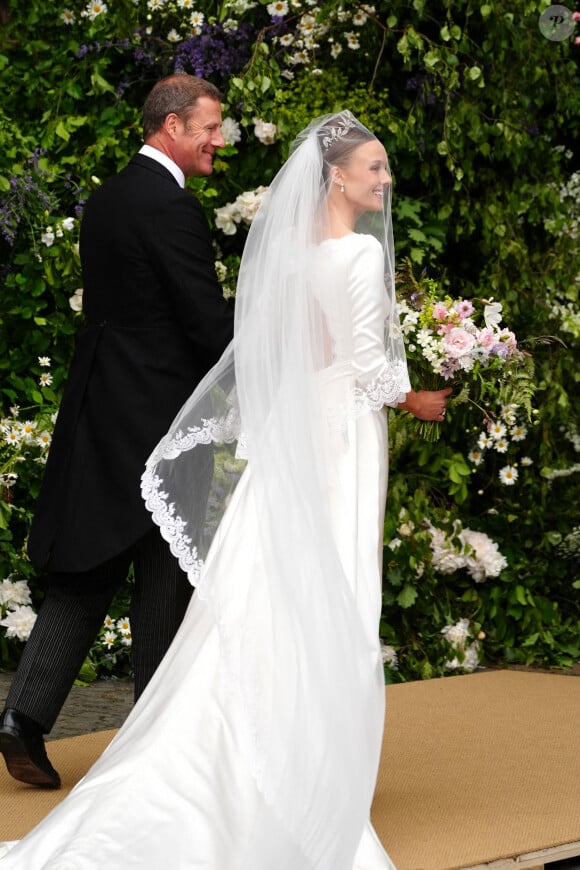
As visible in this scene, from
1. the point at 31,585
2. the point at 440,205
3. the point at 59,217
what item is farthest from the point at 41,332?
the point at 440,205

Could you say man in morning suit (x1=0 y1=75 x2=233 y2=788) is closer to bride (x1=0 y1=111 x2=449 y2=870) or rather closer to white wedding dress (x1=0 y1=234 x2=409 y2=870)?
bride (x1=0 y1=111 x2=449 y2=870)

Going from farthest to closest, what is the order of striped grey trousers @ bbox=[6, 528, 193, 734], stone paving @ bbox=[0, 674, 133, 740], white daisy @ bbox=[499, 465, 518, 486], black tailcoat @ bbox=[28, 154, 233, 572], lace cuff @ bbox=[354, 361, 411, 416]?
1. white daisy @ bbox=[499, 465, 518, 486]
2. stone paving @ bbox=[0, 674, 133, 740]
3. striped grey trousers @ bbox=[6, 528, 193, 734]
4. black tailcoat @ bbox=[28, 154, 233, 572]
5. lace cuff @ bbox=[354, 361, 411, 416]

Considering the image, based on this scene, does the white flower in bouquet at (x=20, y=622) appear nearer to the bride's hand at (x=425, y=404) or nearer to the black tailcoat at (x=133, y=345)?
the black tailcoat at (x=133, y=345)

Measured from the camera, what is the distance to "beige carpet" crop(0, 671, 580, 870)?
120 inches

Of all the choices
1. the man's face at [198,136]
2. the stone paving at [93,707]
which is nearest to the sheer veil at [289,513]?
the man's face at [198,136]

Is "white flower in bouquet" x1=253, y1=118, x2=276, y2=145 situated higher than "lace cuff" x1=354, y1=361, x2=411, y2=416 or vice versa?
"white flower in bouquet" x1=253, y1=118, x2=276, y2=145

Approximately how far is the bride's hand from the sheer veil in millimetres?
195

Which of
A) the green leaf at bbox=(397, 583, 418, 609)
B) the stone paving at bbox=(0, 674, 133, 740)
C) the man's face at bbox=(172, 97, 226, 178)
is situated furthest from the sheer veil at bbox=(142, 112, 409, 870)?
the green leaf at bbox=(397, 583, 418, 609)

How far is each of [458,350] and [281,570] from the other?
0.83 m

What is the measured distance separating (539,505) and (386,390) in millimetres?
2853

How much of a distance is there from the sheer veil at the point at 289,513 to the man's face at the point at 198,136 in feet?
1.03

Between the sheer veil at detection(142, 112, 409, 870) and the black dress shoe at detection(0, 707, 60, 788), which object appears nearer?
the sheer veil at detection(142, 112, 409, 870)

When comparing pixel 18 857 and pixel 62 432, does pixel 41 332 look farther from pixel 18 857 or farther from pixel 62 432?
pixel 18 857

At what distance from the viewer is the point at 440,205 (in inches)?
219
